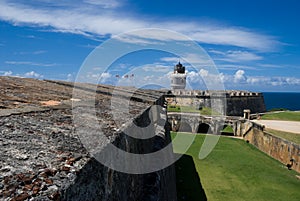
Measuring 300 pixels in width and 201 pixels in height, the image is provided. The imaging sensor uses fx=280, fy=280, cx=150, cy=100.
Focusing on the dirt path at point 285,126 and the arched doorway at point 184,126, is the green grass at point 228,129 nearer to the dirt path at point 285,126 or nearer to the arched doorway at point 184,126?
the dirt path at point 285,126

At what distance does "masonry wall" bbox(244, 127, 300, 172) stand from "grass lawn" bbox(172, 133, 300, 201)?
16.8 inches

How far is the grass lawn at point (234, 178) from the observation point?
11047mm

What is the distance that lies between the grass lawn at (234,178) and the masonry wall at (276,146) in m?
0.43

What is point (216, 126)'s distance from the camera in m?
26.0

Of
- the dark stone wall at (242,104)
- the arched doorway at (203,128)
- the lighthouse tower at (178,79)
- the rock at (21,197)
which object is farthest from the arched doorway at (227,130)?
the rock at (21,197)

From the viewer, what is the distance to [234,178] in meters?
13.1

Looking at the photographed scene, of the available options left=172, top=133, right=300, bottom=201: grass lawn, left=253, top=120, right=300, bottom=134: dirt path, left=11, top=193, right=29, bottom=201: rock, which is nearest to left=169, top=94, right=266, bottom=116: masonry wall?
left=253, top=120, right=300, bottom=134: dirt path

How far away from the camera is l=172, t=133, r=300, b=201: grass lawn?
36.2ft

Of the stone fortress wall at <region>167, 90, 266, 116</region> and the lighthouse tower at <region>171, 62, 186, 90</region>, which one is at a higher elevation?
the lighthouse tower at <region>171, 62, 186, 90</region>

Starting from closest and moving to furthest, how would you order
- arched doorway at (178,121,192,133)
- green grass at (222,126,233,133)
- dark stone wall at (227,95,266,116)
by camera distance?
arched doorway at (178,121,192,133), green grass at (222,126,233,133), dark stone wall at (227,95,266,116)

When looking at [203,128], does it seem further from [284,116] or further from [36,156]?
[36,156]

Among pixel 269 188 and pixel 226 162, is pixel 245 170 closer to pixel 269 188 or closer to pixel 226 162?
pixel 226 162

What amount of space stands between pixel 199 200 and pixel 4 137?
9.67 m

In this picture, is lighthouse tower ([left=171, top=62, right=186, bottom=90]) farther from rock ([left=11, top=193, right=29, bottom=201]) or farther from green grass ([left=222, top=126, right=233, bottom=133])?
rock ([left=11, top=193, right=29, bottom=201])
